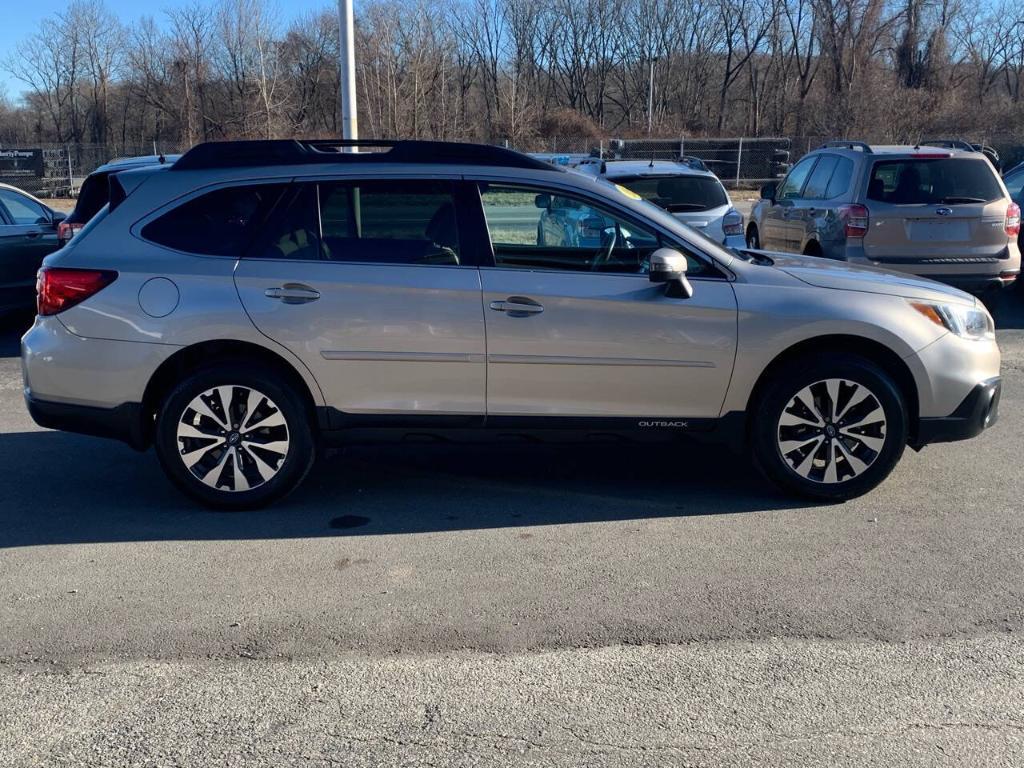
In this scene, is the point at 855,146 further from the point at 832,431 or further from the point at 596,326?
the point at 596,326

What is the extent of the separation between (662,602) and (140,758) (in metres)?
2.14

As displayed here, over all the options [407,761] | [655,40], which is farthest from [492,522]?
[655,40]

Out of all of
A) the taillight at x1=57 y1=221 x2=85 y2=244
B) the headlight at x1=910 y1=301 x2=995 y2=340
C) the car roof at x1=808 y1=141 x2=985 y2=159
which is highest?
the car roof at x1=808 y1=141 x2=985 y2=159

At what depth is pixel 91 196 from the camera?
952 centimetres

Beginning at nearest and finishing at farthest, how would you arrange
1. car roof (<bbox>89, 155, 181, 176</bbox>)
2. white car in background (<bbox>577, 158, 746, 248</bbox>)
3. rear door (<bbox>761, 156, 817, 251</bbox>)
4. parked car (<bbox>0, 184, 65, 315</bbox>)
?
car roof (<bbox>89, 155, 181, 176</bbox>), parked car (<bbox>0, 184, 65, 315</bbox>), white car in background (<bbox>577, 158, 746, 248</bbox>), rear door (<bbox>761, 156, 817, 251</bbox>)

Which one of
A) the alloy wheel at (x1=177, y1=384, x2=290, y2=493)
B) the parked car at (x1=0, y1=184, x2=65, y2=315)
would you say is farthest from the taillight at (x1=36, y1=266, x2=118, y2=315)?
the parked car at (x1=0, y1=184, x2=65, y2=315)

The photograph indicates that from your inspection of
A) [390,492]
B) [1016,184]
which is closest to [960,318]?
[390,492]

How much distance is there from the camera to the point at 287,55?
5853 centimetres

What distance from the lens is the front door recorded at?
17.3 ft

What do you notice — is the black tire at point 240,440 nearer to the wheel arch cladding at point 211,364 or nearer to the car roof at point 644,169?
the wheel arch cladding at point 211,364

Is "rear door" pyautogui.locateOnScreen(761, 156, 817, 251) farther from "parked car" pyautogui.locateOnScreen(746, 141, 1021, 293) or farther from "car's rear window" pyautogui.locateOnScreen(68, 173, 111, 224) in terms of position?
"car's rear window" pyautogui.locateOnScreen(68, 173, 111, 224)

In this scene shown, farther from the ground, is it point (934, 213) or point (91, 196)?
point (91, 196)

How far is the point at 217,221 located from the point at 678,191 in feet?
22.4

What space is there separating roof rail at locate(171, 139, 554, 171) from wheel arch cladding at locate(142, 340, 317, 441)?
978 millimetres
